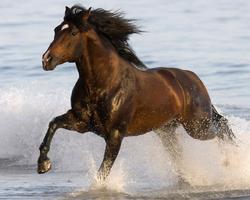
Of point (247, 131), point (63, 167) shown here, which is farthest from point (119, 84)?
point (247, 131)

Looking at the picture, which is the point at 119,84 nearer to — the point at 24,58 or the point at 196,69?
the point at 196,69

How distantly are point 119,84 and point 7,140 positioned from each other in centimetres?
399

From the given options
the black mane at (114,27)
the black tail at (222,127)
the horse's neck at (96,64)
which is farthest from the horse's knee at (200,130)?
the horse's neck at (96,64)

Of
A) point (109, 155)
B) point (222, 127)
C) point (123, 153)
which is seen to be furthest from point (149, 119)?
point (123, 153)

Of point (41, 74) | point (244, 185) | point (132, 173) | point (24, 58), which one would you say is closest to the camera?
point (244, 185)

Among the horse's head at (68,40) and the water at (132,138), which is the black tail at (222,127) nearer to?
the water at (132,138)

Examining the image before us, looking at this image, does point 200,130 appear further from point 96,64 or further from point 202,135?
point 96,64

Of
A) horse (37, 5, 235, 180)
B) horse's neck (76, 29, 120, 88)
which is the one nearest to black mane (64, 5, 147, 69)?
horse (37, 5, 235, 180)

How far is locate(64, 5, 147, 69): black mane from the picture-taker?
10484 millimetres

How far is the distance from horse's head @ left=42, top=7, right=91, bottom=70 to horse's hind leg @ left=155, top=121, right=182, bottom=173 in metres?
1.74

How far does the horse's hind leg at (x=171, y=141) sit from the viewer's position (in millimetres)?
11680

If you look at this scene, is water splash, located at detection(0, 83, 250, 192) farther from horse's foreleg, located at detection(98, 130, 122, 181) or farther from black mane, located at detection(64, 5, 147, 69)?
black mane, located at detection(64, 5, 147, 69)

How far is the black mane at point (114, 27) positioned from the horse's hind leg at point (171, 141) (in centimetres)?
86

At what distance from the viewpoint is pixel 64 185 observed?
11516 millimetres
